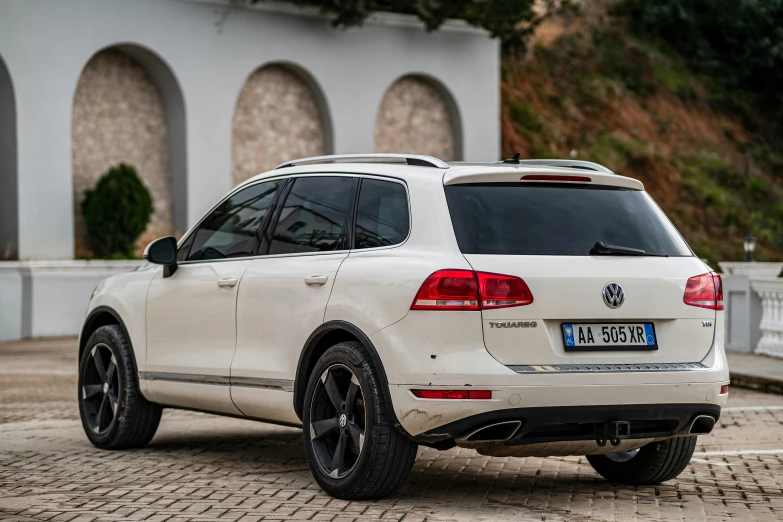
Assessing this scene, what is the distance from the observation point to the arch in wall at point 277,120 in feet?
84.7

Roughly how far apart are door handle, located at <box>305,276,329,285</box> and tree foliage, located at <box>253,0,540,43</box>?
18914mm

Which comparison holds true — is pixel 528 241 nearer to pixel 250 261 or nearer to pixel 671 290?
pixel 671 290

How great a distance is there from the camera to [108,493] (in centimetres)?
718

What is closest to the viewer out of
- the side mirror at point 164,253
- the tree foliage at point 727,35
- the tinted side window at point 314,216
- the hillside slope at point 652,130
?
the tinted side window at point 314,216

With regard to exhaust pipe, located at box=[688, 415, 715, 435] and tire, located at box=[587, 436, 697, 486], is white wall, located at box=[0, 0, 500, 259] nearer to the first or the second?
tire, located at box=[587, 436, 697, 486]

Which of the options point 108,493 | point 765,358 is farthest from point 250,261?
point 765,358

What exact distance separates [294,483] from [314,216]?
1.57 m

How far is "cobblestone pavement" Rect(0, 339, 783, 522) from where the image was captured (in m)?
6.61

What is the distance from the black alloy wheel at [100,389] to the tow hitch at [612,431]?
384cm

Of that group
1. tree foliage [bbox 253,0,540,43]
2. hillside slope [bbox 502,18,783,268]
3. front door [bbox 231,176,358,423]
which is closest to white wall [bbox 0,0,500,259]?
tree foliage [bbox 253,0,540,43]

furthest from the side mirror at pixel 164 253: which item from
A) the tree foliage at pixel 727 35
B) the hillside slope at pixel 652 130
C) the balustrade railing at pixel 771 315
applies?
the tree foliage at pixel 727 35

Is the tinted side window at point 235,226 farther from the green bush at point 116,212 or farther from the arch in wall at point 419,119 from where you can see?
the arch in wall at point 419,119

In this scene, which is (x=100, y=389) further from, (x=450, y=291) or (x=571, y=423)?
(x=571, y=423)

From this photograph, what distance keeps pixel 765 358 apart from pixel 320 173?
10932 mm
